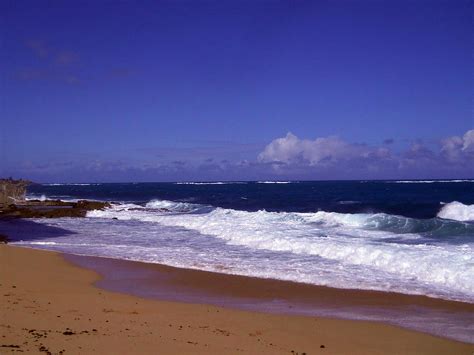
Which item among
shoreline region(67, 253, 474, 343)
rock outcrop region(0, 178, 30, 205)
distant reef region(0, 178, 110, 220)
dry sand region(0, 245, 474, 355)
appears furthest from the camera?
rock outcrop region(0, 178, 30, 205)

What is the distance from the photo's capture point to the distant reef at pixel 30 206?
109 ft

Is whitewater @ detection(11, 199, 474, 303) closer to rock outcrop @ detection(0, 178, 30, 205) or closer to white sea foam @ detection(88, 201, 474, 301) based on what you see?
white sea foam @ detection(88, 201, 474, 301)

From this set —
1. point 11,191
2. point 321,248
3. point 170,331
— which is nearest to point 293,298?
point 170,331

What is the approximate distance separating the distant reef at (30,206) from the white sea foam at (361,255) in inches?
536

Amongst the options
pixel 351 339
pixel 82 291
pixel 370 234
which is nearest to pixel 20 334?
pixel 82 291

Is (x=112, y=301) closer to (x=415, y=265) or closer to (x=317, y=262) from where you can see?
(x=317, y=262)

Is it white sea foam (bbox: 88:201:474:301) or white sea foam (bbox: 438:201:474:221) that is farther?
white sea foam (bbox: 438:201:474:221)

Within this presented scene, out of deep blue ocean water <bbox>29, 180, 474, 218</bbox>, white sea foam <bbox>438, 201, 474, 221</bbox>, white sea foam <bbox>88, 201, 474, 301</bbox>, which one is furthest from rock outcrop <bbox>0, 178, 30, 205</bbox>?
white sea foam <bbox>438, 201, 474, 221</bbox>

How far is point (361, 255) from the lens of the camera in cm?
1454

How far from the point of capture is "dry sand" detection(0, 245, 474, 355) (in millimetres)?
6242

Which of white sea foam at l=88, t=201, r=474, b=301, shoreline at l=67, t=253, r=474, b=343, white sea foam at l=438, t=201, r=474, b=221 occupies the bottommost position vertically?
shoreline at l=67, t=253, r=474, b=343

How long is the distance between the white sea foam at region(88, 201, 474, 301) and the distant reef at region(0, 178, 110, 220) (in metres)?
13.6

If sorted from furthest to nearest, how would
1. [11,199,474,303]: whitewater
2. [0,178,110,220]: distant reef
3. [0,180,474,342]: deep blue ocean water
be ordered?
1. [0,178,110,220]: distant reef
2. [11,199,474,303]: whitewater
3. [0,180,474,342]: deep blue ocean water

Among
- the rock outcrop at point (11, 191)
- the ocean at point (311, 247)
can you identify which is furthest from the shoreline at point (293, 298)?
the rock outcrop at point (11, 191)
